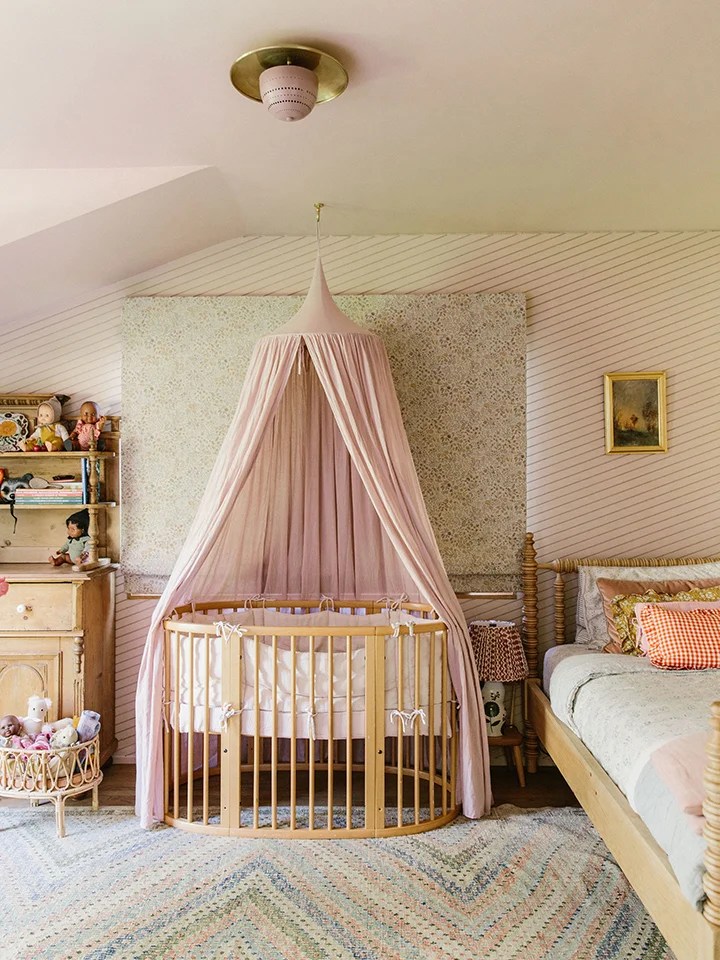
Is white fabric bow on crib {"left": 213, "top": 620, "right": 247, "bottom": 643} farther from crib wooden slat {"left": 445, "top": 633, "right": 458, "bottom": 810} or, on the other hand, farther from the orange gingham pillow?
the orange gingham pillow

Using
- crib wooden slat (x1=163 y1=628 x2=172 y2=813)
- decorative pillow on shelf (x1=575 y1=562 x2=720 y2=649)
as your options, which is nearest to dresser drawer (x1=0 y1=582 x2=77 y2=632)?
crib wooden slat (x1=163 y1=628 x2=172 y2=813)

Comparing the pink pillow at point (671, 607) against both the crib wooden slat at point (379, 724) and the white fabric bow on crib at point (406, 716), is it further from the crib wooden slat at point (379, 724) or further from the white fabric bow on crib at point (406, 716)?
the crib wooden slat at point (379, 724)

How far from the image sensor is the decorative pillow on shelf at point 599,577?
430cm

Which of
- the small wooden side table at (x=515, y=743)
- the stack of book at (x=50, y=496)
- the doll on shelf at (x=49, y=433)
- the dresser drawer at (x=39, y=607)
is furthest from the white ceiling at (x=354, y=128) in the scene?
the small wooden side table at (x=515, y=743)

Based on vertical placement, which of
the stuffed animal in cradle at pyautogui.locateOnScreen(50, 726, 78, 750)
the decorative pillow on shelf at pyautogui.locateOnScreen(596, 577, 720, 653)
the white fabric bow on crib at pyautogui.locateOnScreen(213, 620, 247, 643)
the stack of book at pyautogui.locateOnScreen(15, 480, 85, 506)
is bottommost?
the stuffed animal in cradle at pyautogui.locateOnScreen(50, 726, 78, 750)

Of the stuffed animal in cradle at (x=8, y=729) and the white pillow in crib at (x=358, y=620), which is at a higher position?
the white pillow in crib at (x=358, y=620)

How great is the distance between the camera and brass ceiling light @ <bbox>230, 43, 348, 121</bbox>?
106 inches

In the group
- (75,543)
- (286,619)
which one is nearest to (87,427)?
(75,543)

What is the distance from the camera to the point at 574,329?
15.1 feet

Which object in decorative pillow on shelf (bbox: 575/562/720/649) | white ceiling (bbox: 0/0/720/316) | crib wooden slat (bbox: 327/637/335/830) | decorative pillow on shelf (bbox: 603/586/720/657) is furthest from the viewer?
decorative pillow on shelf (bbox: 575/562/720/649)

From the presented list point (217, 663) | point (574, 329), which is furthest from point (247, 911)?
point (574, 329)

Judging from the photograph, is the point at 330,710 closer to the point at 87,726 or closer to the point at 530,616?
the point at 87,726

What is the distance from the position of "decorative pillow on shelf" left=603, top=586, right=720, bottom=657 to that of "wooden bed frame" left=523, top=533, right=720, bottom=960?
364 millimetres

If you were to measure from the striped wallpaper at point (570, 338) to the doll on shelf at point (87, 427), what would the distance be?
6.1 inches
